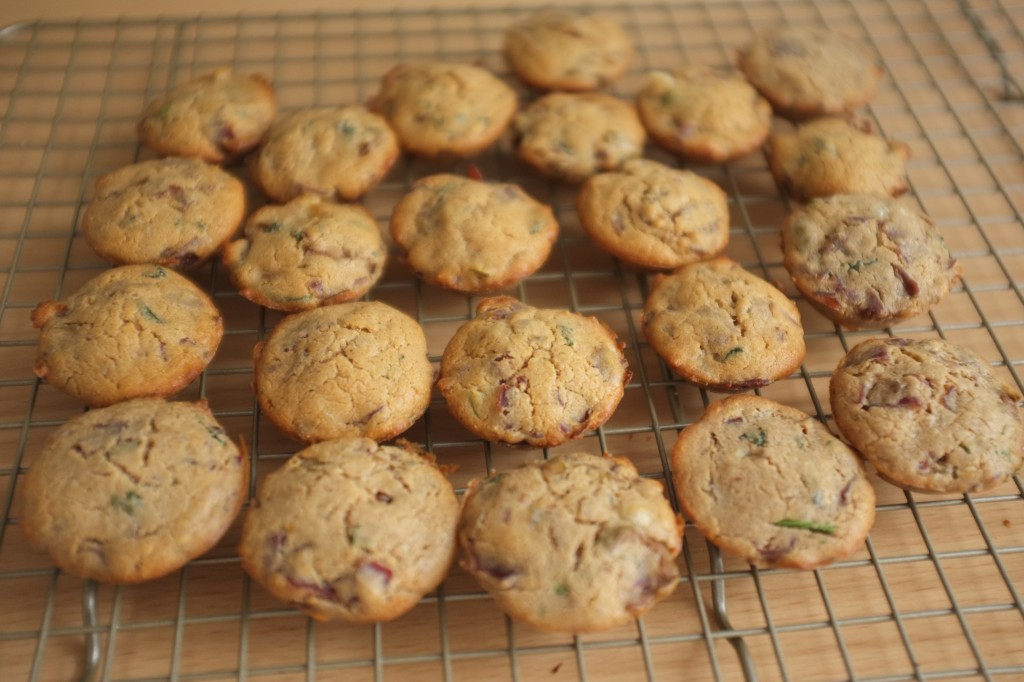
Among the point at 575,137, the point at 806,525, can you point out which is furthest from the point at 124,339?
the point at 806,525

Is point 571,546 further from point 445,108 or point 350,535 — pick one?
point 445,108

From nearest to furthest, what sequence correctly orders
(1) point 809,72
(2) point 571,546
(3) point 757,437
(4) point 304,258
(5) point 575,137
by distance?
(2) point 571,546
(3) point 757,437
(4) point 304,258
(5) point 575,137
(1) point 809,72

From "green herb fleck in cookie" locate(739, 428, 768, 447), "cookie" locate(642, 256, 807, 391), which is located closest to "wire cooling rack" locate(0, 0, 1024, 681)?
"cookie" locate(642, 256, 807, 391)

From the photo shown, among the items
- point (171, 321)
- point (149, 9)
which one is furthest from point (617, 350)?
point (149, 9)

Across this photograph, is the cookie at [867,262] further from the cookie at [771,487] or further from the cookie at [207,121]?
the cookie at [207,121]

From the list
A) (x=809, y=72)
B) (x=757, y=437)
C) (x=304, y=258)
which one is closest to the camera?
(x=757, y=437)

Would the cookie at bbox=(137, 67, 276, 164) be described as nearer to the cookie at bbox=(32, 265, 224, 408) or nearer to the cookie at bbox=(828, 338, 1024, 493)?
the cookie at bbox=(32, 265, 224, 408)
